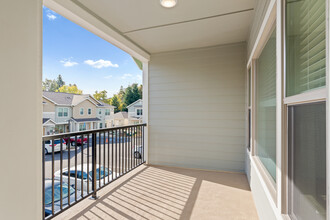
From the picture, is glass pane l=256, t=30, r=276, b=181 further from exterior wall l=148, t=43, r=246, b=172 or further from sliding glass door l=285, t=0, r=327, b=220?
exterior wall l=148, t=43, r=246, b=172

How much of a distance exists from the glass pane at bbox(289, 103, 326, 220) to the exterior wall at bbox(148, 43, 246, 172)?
2.39 m

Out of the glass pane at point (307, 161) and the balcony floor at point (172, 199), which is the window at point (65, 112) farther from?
the glass pane at point (307, 161)

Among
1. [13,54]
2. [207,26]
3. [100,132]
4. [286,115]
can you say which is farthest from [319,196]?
[207,26]

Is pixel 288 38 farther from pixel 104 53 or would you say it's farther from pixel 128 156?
pixel 104 53

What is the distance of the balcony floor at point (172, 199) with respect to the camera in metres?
2.00

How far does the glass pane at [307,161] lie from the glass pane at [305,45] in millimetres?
113

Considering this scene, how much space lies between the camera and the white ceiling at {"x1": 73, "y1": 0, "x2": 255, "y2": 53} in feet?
7.00

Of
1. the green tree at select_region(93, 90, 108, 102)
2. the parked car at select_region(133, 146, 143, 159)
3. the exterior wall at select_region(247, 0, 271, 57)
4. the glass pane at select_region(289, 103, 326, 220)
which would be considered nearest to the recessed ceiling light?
the exterior wall at select_region(247, 0, 271, 57)

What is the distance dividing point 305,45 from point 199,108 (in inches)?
107

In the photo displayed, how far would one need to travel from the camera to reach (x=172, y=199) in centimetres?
234

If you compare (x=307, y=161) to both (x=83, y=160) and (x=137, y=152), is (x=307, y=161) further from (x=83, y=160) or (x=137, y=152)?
(x=137, y=152)

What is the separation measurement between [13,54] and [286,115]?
1891 millimetres

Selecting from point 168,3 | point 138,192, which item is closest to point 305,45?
point 168,3

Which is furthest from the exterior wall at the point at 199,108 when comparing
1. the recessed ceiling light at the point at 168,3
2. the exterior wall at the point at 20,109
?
the exterior wall at the point at 20,109
